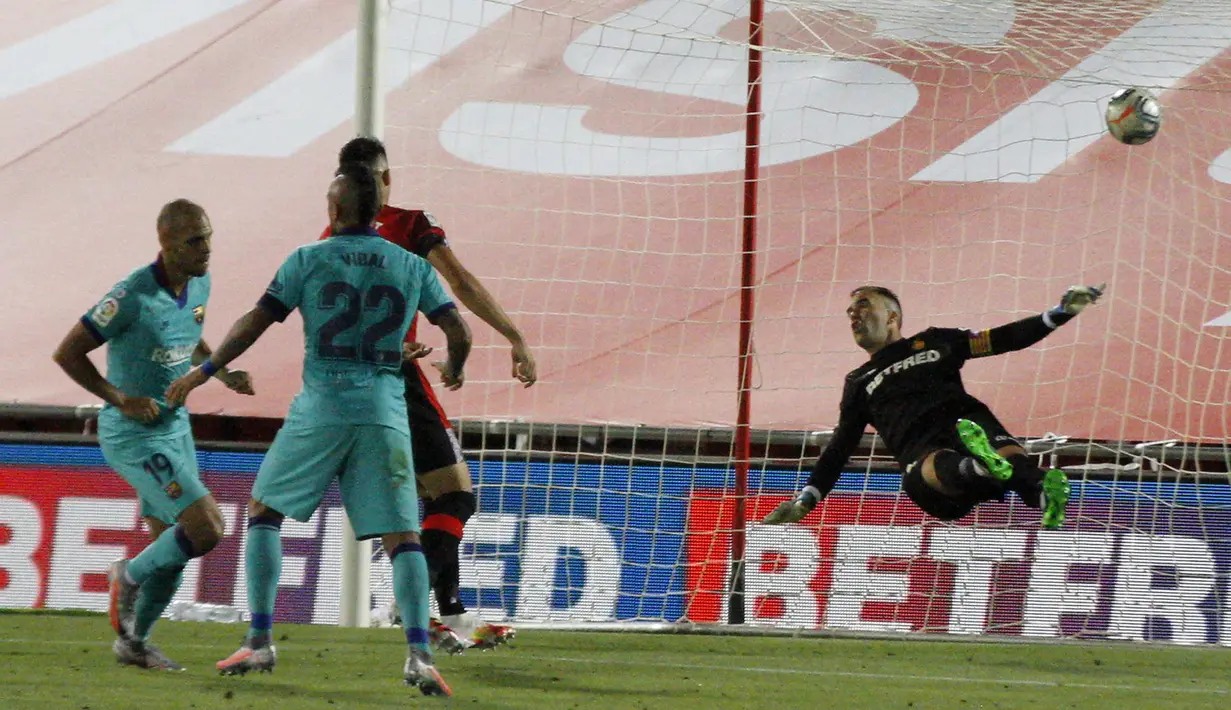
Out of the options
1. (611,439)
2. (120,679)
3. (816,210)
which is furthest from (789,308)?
(120,679)

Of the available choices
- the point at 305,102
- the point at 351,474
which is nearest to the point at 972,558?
the point at 351,474

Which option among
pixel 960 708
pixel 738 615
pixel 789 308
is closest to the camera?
pixel 960 708

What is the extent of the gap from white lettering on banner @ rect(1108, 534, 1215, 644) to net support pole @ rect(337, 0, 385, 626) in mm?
3671

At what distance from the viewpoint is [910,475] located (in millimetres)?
6570

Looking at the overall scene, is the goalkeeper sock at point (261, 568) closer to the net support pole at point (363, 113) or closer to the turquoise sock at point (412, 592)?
the turquoise sock at point (412, 592)

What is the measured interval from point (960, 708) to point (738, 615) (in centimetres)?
284

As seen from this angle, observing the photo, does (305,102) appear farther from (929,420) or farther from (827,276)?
(929,420)

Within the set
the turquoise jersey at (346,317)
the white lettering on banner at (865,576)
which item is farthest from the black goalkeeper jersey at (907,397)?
the turquoise jersey at (346,317)

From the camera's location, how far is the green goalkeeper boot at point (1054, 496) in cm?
602

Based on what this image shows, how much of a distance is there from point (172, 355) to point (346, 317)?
108 centimetres

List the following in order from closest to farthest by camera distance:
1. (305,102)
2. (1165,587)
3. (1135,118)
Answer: (1135,118), (1165,587), (305,102)

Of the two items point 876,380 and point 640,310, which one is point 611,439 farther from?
point 876,380

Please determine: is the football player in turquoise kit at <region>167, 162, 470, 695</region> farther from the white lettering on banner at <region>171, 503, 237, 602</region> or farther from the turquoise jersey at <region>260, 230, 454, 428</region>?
the white lettering on banner at <region>171, 503, 237, 602</region>

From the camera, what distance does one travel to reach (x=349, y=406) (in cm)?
445
